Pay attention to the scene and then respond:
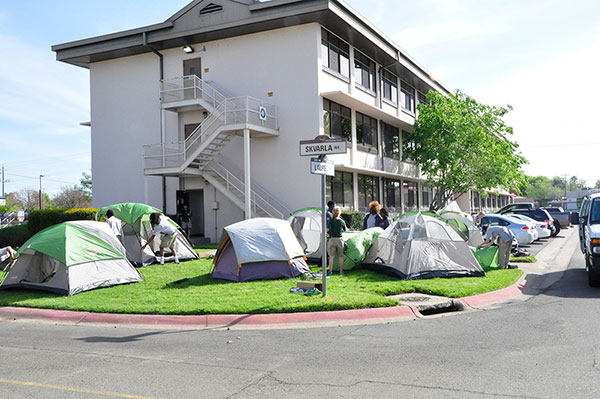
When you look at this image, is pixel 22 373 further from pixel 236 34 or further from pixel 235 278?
pixel 236 34

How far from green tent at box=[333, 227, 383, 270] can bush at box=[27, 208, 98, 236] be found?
1260 cm

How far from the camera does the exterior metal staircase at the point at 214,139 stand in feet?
72.0

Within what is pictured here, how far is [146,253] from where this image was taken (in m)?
15.3

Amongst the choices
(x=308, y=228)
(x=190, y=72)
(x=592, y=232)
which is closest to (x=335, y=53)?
(x=190, y=72)

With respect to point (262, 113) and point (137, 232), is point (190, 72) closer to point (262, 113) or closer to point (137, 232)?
point (262, 113)

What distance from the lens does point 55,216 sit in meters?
21.9

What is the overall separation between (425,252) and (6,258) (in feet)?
32.7

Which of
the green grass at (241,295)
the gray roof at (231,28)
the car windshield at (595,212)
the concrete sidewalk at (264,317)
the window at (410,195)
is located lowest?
the concrete sidewalk at (264,317)

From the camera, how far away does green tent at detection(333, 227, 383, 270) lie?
13.1 m

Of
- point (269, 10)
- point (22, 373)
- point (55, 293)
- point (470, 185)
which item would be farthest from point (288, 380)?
point (470, 185)

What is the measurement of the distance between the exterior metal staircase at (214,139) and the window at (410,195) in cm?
1323

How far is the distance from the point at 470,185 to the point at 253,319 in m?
24.1

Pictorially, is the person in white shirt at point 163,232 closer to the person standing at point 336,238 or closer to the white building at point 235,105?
the person standing at point 336,238

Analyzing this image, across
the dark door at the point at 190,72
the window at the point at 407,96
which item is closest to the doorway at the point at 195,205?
the dark door at the point at 190,72
